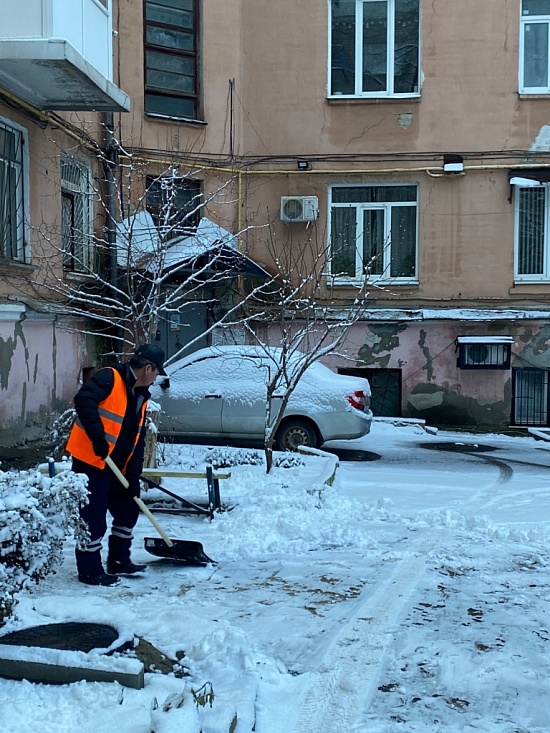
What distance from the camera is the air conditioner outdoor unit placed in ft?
53.1

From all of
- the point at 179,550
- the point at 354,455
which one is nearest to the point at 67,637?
the point at 179,550

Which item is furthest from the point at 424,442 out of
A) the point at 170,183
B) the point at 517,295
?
the point at 170,183

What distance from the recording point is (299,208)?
639 inches

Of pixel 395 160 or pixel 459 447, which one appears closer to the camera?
pixel 459 447

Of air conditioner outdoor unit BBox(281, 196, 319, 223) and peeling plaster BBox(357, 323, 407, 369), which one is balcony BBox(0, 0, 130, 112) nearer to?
air conditioner outdoor unit BBox(281, 196, 319, 223)

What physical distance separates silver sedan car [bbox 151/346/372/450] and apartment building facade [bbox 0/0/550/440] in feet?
12.0

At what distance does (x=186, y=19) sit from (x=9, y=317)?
325 inches

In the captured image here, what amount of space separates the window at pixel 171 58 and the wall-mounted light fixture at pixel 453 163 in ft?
16.0

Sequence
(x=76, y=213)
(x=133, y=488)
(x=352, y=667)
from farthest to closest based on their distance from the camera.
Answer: (x=76, y=213)
(x=133, y=488)
(x=352, y=667)

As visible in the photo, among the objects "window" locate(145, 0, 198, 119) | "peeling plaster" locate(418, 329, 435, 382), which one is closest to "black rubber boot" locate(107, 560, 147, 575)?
"peeling plaster" locate(418, 329, 435, 382)

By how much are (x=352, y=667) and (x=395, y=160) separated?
43.8 feet

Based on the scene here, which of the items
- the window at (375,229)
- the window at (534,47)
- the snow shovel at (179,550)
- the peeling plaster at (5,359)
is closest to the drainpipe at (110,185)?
the peeling plaster at (5,359)

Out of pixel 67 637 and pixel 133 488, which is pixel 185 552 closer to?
pixel 133 488

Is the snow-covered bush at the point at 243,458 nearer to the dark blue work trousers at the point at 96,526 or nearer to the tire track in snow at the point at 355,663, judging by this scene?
the tire track in snow at the point at 355,663
